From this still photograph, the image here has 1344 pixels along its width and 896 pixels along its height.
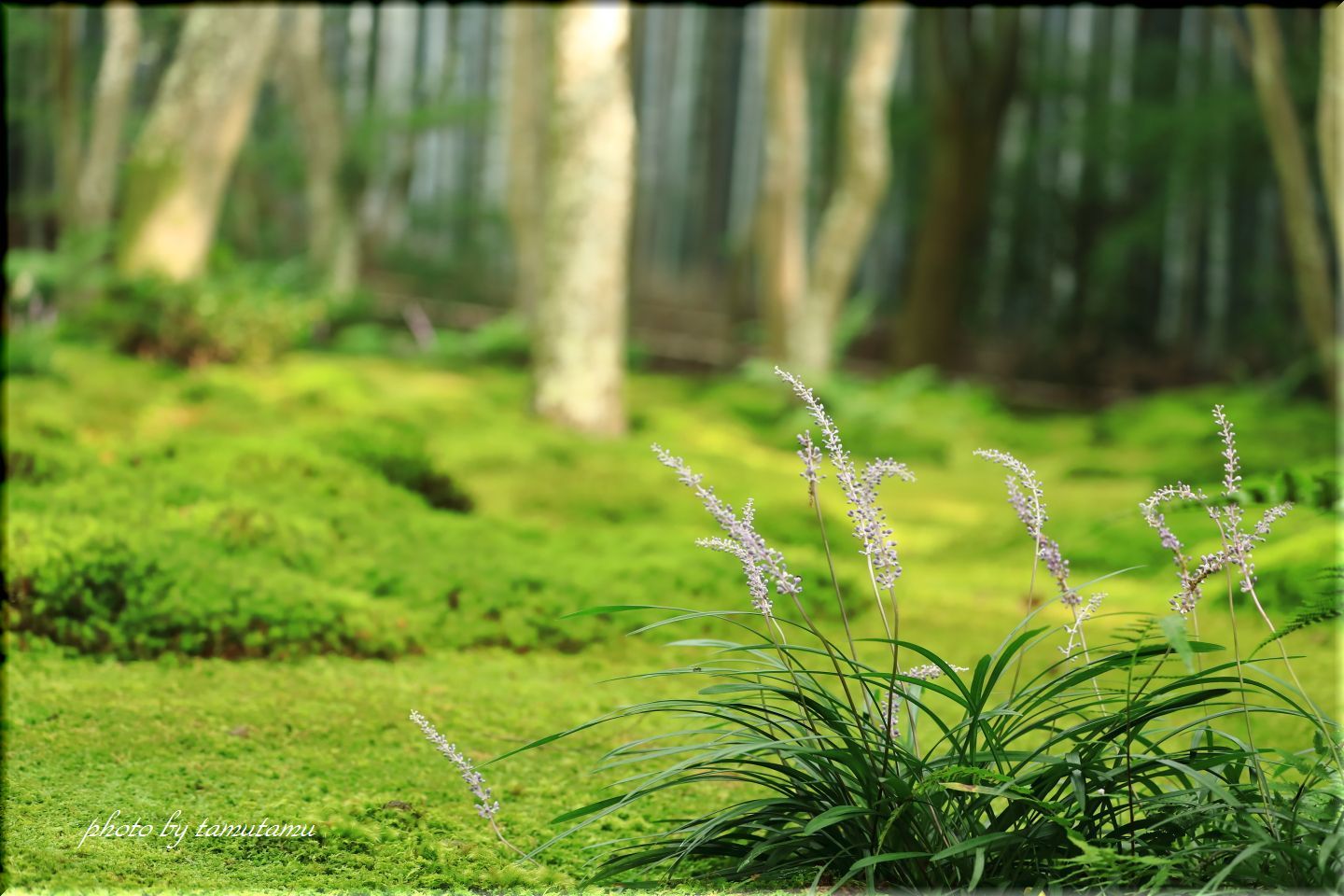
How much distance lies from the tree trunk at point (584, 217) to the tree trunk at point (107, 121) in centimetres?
551

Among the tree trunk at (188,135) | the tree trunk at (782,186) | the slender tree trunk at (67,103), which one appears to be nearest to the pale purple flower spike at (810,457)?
the tree trunk at (188,135)

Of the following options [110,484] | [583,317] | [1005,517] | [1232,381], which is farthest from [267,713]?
[1232,381]

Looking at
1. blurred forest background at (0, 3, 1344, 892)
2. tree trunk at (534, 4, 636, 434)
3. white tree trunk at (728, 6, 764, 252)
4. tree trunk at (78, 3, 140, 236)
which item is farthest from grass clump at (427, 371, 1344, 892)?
white tree trunk at (728, 6, 764, 252)

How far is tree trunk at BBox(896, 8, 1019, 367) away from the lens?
1273 cm

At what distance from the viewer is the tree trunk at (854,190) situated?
30.9 ft

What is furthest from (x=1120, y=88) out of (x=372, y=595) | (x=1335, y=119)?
(x=372, y=595)

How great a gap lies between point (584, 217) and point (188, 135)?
3.20m

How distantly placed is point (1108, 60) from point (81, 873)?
16.5 m

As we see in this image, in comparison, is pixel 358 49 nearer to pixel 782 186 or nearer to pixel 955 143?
pixel 955 143

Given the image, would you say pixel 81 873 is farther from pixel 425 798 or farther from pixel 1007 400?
pixel 1007 400

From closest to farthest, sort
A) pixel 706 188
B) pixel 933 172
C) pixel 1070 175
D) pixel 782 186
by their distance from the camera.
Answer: pixel 782 186 → pixel 933 172 → pixel 1070 175 → pixel 706 188

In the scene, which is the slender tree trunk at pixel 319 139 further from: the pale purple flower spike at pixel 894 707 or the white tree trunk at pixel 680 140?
the pale purple flower spike at pixel 894 707

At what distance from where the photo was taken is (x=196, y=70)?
8.56m

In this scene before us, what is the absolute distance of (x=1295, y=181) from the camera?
29.7 ft
